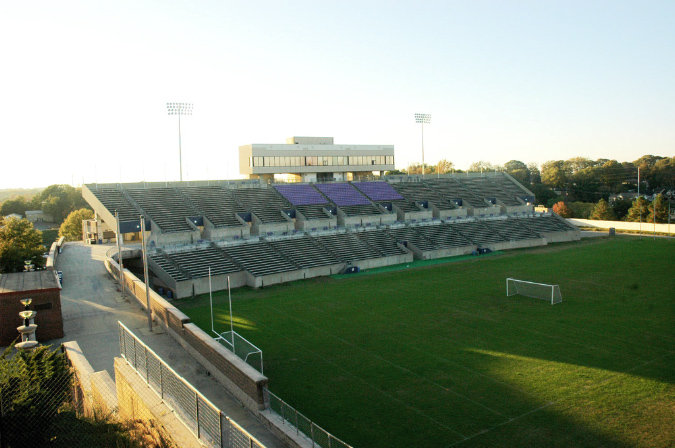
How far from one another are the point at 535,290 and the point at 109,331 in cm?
2179

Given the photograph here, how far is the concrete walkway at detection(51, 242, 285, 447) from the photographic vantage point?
1373cm

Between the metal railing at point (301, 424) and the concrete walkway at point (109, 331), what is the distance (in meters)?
0.53

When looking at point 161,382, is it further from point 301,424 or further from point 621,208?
point 621,208

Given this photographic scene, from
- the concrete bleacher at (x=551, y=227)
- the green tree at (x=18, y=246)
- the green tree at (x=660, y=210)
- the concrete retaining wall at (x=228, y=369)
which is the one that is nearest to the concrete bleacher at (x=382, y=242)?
the concrete bleacher at (x=551, y=227)

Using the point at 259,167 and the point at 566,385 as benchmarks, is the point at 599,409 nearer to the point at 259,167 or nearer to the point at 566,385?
the point at 566,385

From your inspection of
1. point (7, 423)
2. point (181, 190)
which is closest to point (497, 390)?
point (7, 423)

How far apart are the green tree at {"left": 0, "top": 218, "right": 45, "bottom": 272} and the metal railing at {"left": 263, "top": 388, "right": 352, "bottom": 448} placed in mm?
23294

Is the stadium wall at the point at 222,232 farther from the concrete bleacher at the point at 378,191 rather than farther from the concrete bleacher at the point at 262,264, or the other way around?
the concrete bleacher at the point at 378,191

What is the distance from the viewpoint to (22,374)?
10.8 m

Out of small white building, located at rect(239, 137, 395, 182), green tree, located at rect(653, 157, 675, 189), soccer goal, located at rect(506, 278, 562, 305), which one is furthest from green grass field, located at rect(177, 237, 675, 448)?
green tree, located at rect(653, 157, 675, 189)

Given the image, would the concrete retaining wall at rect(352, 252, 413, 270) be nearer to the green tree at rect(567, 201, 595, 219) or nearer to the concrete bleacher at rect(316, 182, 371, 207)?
the concrete bleacher at rect(316, 182, 371, 207)

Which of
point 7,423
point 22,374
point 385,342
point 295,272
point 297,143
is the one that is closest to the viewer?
point 7,423

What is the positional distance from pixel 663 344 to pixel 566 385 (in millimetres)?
6372

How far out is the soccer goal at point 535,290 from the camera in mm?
26050
